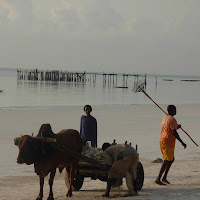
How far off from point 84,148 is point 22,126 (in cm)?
1488

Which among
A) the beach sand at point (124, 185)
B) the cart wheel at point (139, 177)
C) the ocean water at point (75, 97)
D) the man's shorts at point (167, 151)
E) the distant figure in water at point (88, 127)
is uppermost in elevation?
the distant figure in water at point (88, 127)

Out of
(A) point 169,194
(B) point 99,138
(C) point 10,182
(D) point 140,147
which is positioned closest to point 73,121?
(B) point 99,138

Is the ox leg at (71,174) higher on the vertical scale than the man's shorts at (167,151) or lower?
lower

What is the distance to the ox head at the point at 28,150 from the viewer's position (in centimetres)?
743

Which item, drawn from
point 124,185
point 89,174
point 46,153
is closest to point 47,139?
point 46,153

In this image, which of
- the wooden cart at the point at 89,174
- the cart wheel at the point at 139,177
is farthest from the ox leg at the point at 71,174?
the cart wheel at the point at 139,177

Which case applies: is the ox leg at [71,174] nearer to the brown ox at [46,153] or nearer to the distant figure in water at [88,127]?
the brown ox at [46,153]

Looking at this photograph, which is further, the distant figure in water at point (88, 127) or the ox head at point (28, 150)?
the distant figure in water at point (88, 127)

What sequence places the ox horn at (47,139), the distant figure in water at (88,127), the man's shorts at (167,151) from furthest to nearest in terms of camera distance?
1. the distant figure in water at (88,127)
2. the man's shorts at (167,151)
3. the ox horn at (47,139)

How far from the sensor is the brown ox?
7.47 metres

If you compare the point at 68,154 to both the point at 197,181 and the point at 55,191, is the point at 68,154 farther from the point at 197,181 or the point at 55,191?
the point at 197,181

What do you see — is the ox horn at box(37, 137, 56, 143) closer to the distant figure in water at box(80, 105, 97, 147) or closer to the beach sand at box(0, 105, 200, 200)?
the beach sand at box(0, 105, 200, 200)

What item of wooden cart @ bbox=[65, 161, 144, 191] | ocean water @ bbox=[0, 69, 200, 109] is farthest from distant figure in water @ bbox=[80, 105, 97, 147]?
ocean water @ bbox=[0, 69, 200, 109]

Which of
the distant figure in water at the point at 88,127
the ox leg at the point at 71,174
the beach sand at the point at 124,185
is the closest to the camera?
the ox leg at the point at 71,174
